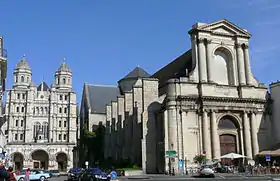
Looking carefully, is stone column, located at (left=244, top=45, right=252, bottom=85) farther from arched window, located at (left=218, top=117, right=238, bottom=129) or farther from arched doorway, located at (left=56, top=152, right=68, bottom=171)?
arched doorway, located at (left=56, top=152, right=68, bottom=171)

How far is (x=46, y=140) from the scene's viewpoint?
84.2 metres

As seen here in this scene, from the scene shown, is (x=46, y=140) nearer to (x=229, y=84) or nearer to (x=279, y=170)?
(x=229, y=84)

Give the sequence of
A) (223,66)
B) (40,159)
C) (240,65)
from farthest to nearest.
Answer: (40,159)
(223,66)
(240,65)

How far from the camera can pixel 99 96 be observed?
8044 centimetres

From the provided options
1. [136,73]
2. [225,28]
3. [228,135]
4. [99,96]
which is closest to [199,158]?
[228,135]

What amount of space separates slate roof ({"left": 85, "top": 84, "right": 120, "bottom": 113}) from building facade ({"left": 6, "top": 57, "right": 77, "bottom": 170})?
10.9m

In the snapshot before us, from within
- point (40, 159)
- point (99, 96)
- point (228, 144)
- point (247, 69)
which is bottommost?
point (40, 159)

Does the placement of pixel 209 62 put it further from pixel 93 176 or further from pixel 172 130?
pixel 93 176

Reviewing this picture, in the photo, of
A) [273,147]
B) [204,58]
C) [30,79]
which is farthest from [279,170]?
[30,79]

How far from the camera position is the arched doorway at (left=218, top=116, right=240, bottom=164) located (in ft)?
128

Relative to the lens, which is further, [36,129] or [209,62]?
[36,129]

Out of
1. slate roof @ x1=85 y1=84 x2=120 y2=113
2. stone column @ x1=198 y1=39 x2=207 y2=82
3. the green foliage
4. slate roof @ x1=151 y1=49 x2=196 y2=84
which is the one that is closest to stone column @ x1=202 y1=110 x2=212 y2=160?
the green foliage

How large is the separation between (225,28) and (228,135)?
12766mm

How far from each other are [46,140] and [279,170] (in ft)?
206
